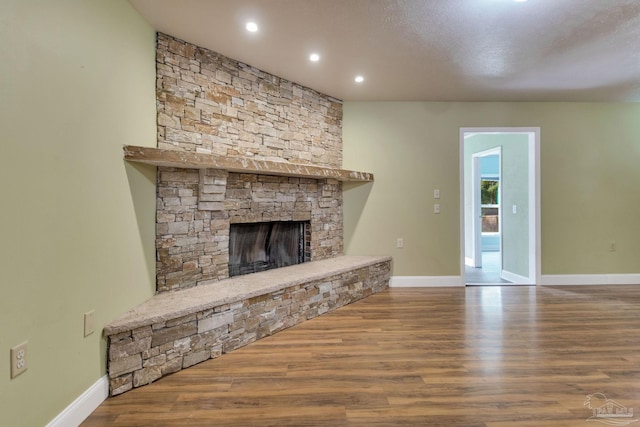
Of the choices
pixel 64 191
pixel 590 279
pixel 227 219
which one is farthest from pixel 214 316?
pixel 590 279

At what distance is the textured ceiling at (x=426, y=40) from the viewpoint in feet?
7.48

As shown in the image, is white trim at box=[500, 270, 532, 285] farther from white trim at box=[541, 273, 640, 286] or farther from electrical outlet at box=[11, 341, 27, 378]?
electrical outlet at box=[11, 341, 27, 378]

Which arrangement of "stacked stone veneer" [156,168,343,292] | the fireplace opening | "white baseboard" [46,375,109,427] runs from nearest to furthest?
"white baseboard" [46,375,109,427] → "stacked stone veneer" [156,168,343,292] → the fireplace opening

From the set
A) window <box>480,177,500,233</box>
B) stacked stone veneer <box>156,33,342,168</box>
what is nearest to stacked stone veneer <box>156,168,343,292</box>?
stacked stone veneer <box>156,33,342,168</box>

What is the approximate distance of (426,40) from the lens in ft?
8.93

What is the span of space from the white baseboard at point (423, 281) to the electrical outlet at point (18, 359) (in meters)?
3.82

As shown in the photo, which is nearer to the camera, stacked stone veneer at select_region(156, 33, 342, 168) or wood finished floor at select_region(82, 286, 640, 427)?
wood finished floor at select_region(82, 286, 640, 427)

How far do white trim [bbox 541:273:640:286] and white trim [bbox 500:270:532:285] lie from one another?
0.68 ft

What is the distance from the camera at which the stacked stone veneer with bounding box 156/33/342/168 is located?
2693 mm

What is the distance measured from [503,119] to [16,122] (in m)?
4.91

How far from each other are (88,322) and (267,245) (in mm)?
2000

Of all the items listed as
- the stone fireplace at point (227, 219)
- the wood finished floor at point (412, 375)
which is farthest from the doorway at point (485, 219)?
the stone fireplace at point (227, 219)

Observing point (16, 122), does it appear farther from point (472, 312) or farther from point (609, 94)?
point (609, 94)

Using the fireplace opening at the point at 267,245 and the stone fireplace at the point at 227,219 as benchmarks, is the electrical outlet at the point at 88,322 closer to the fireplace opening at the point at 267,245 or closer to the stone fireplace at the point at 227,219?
the stone fireplace at the point at 227,219
